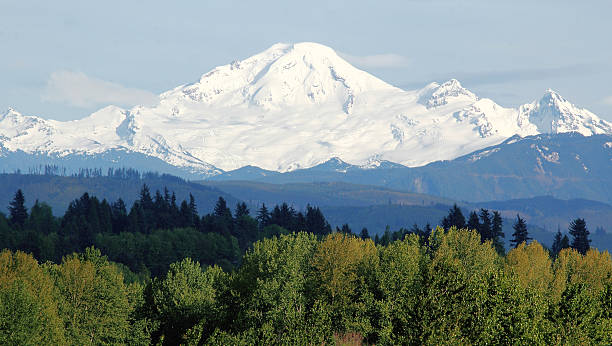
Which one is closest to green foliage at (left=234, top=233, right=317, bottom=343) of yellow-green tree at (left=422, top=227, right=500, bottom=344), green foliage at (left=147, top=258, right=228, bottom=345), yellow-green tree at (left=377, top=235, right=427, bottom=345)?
green foliage at (left=147, top=258, right=228, bottom=345)

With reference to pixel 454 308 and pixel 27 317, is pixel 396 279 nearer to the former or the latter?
pixel 454 308

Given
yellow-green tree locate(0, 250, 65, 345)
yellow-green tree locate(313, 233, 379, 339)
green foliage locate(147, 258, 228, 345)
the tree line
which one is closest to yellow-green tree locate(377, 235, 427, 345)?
the tree line

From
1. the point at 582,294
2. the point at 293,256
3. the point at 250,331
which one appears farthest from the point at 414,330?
the point at 293,256

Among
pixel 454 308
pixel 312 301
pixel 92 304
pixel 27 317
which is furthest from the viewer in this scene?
pixel 312 301

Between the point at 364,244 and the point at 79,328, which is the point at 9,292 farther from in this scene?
the point at 364,244

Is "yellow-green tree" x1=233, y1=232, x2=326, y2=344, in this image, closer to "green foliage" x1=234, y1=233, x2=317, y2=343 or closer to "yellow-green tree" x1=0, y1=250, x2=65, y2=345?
"green foliage" x1=234, y1=233, x2=317, y2=343

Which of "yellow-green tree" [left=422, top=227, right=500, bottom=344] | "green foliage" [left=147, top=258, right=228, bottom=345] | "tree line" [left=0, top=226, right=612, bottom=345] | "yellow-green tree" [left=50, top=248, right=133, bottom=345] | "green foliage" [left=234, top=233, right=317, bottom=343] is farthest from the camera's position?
"green foliage" [left=147, top=258, right=228, bottom=345]

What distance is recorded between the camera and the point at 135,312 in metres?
132

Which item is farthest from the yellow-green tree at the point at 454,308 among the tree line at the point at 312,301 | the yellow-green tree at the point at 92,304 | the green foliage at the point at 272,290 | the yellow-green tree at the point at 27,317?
the yellow-green tree at the point at 92,304

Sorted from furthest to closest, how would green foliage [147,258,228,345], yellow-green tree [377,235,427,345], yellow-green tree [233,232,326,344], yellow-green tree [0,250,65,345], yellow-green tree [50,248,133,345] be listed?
green foliage [147,258,228,345]
yellow-green tree [50,248,133,345]
yellow-green tree [377,235,427,345]
yellow-green tree [233,232,326,344]
yellow-green tree [0,250,65,345]

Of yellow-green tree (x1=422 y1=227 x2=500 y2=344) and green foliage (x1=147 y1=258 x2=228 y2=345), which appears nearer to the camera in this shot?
yellow-green tree (x1=422 y1=227 x2=500 y2=344)

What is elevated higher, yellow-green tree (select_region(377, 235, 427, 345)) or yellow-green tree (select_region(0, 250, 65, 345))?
yellow-green tree (select_region(377, 235, 427, 345))

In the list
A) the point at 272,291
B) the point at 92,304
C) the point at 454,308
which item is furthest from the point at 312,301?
the point at 454,308

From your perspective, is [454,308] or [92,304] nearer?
[454,308]
